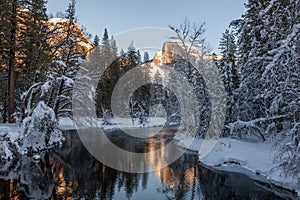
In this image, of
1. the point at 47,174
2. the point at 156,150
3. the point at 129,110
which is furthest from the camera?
the point at 129,110

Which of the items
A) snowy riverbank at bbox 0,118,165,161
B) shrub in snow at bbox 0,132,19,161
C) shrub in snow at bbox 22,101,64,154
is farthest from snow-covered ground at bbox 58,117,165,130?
shrub in snow at bbox 0,132,19,161

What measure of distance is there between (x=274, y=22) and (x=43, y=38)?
2064cm

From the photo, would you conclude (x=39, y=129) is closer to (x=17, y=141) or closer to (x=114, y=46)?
(x=17, y=141)

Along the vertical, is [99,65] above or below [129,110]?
above

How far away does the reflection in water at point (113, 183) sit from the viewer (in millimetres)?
10875

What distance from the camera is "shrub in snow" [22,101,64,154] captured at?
57.1 feet

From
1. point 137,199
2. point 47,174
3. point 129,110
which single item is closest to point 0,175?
point 47,174

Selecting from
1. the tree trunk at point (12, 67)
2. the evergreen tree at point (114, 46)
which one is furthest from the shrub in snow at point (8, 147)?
the evergreen tree at point (114, 46)

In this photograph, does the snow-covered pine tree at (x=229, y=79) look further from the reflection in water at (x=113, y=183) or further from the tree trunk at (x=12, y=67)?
the tree trunk at (x=12, y=67)

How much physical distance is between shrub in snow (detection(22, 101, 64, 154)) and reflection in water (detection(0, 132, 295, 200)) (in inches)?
59.3

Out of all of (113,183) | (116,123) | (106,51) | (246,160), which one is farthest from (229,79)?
(106,51)

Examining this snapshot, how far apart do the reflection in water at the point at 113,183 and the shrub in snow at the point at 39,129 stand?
59.3 inches

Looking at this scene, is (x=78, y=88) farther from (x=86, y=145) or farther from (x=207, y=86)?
(x=207, y=86)

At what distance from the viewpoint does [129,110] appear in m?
52.2
